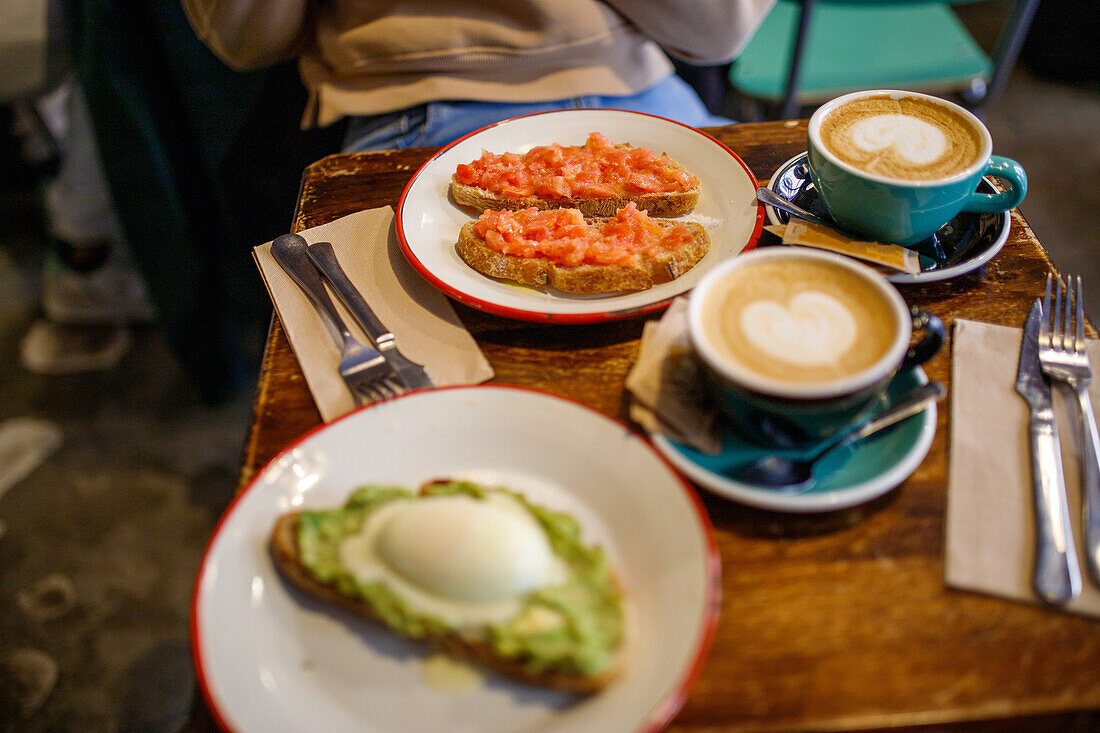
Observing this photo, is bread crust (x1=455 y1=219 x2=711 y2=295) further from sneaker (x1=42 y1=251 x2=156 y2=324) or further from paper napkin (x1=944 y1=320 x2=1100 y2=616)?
sneaker (x1=42 y1=251 x2=156 y2=324)

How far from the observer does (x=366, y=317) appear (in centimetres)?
113

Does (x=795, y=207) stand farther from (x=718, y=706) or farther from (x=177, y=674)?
(x=177, y=674)

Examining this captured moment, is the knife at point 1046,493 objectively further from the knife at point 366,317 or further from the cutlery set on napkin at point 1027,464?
the knife at point 366,317

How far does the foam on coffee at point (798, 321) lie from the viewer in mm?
860

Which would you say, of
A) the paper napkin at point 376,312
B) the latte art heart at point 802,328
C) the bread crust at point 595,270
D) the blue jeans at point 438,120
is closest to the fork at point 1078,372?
the latte art heart at point 802,328

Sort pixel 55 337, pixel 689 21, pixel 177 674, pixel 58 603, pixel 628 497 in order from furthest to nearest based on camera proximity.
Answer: pixel 55 337
pixel 58 603
pixel 177 674
pixel 689 21
pixel 628 497

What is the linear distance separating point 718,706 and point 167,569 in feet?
6.62

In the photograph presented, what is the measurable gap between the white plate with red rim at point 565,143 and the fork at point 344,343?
0.17 meters

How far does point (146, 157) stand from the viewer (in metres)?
2.12

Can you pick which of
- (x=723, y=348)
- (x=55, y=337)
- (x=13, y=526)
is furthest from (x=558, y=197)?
(x=55, y=337)

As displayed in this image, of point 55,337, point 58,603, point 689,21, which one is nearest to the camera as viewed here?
point 689,21

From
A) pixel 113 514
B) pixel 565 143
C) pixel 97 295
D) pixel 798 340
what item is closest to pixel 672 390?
pixel 798 340

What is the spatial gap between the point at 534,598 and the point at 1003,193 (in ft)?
3.34

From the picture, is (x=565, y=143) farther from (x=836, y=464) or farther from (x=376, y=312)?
(x=836, y=464)
